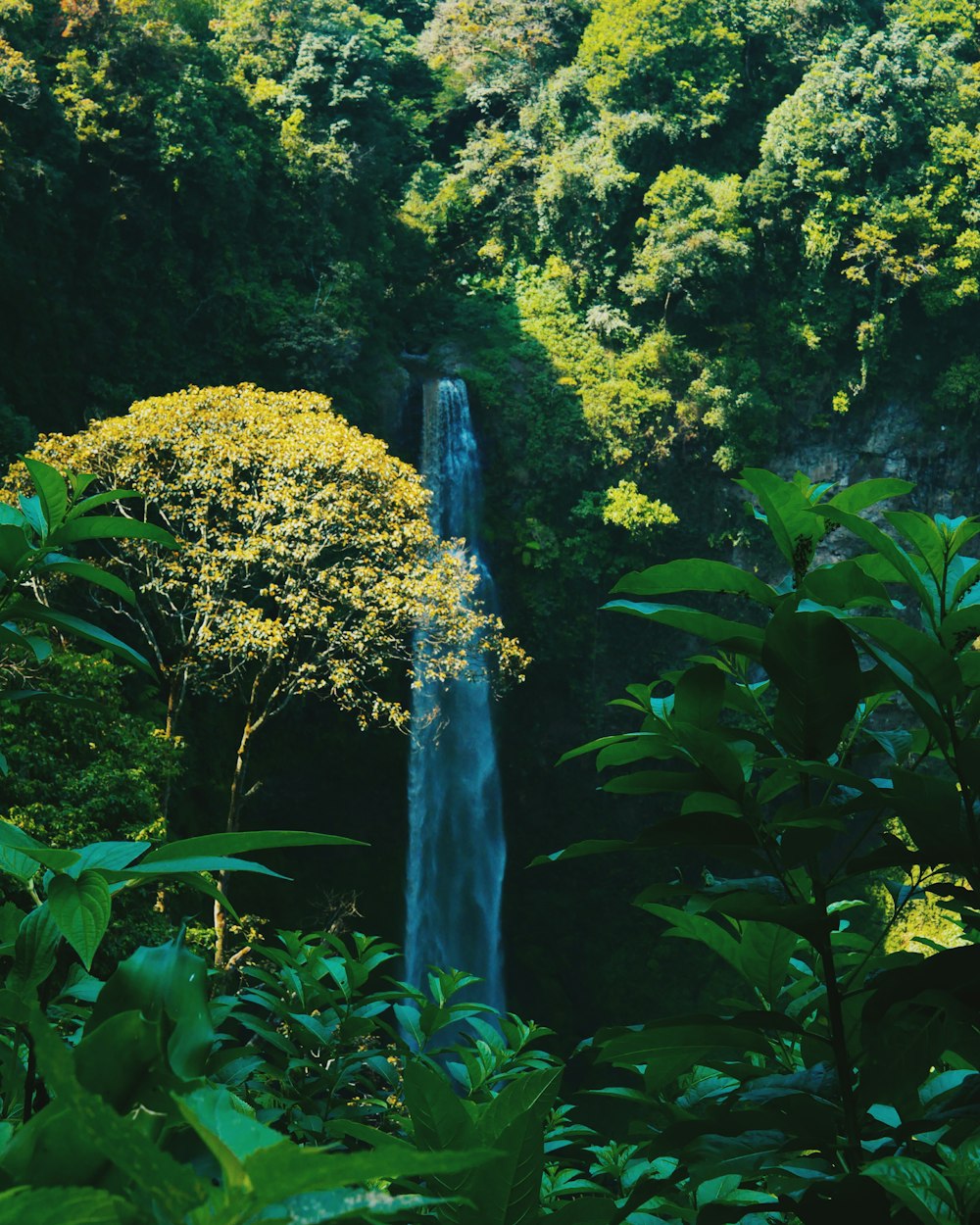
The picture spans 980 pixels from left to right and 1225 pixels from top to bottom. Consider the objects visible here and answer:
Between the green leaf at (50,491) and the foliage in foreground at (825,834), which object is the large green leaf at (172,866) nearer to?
the foliage in foreground at (825,834)

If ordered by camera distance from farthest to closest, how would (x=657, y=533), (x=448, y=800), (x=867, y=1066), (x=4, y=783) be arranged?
(x=657, y=533), (x=448, y=800), (x=4, y=783), (x=867, y=1066)

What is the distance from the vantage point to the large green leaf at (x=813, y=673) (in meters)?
0.64

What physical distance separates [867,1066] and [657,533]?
10.6 metres

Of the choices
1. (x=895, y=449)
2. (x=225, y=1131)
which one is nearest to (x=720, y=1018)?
(x=225, y=1131)

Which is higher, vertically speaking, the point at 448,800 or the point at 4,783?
the point at 4,783

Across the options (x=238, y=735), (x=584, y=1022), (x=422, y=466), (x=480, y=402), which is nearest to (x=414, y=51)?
(x=480, y=402)

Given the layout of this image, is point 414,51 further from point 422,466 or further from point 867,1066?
point 867,1066

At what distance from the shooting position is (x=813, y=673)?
65 centimetres

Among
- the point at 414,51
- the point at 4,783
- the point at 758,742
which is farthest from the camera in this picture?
the point at 414,51

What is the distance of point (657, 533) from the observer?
11078mm

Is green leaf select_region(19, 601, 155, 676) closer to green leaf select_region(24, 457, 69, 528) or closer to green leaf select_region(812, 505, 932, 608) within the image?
green leaf select_region(24, 457, 69, 528)

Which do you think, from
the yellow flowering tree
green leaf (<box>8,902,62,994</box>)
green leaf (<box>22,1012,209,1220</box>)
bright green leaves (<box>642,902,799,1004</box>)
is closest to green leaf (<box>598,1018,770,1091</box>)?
bright green leaves (<box>642,902,799,1004</box>)

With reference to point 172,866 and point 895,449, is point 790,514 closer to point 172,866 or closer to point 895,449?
point 172,866

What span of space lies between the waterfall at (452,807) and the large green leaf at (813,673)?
29.0 ft
